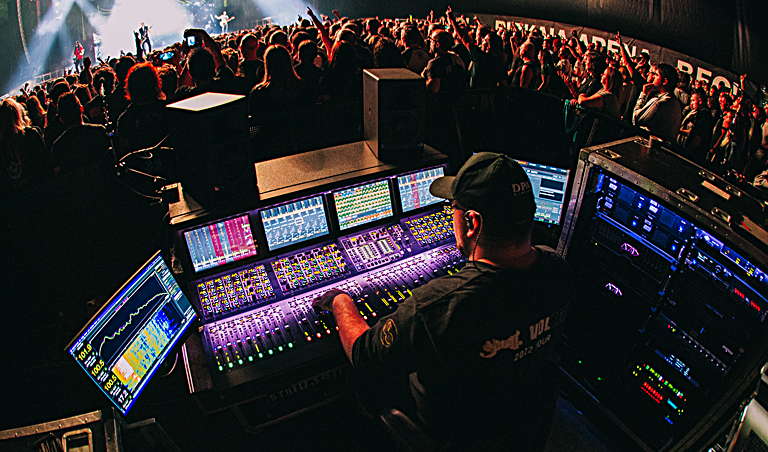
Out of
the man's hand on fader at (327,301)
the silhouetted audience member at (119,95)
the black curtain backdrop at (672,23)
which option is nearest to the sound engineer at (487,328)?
the man's hand on fader at (327,301)

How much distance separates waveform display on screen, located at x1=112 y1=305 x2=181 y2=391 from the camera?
1.75 m

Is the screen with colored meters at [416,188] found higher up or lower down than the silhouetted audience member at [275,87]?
lower down

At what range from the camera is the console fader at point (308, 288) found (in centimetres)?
210

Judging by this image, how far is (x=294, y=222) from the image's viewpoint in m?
2.46

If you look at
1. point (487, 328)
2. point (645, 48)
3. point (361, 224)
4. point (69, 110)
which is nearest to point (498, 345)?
point (487, 328)

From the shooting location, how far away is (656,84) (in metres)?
5.31

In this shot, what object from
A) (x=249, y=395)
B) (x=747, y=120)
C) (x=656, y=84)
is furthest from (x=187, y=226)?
(x=656, y=84)

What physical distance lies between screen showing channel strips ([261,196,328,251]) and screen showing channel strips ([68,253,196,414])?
1.84 feet

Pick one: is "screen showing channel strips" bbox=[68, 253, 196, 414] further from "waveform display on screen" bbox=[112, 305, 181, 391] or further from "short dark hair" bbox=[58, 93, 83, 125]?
"short dark hair" bbox=[58, 93, 83, 125]

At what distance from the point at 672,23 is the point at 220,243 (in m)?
10.1

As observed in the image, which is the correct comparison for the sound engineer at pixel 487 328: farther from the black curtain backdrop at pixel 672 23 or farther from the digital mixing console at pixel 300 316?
the black curtain backdrop at pixel 672 23

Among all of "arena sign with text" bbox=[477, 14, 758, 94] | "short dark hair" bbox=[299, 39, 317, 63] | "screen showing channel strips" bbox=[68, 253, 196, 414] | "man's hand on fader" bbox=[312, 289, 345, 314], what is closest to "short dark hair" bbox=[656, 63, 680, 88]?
"arena sign with text" bbox=[477, 14, 758, 94]

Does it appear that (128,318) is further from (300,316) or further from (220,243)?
(300,316)

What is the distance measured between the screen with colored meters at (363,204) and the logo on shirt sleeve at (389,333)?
3.84 ft
